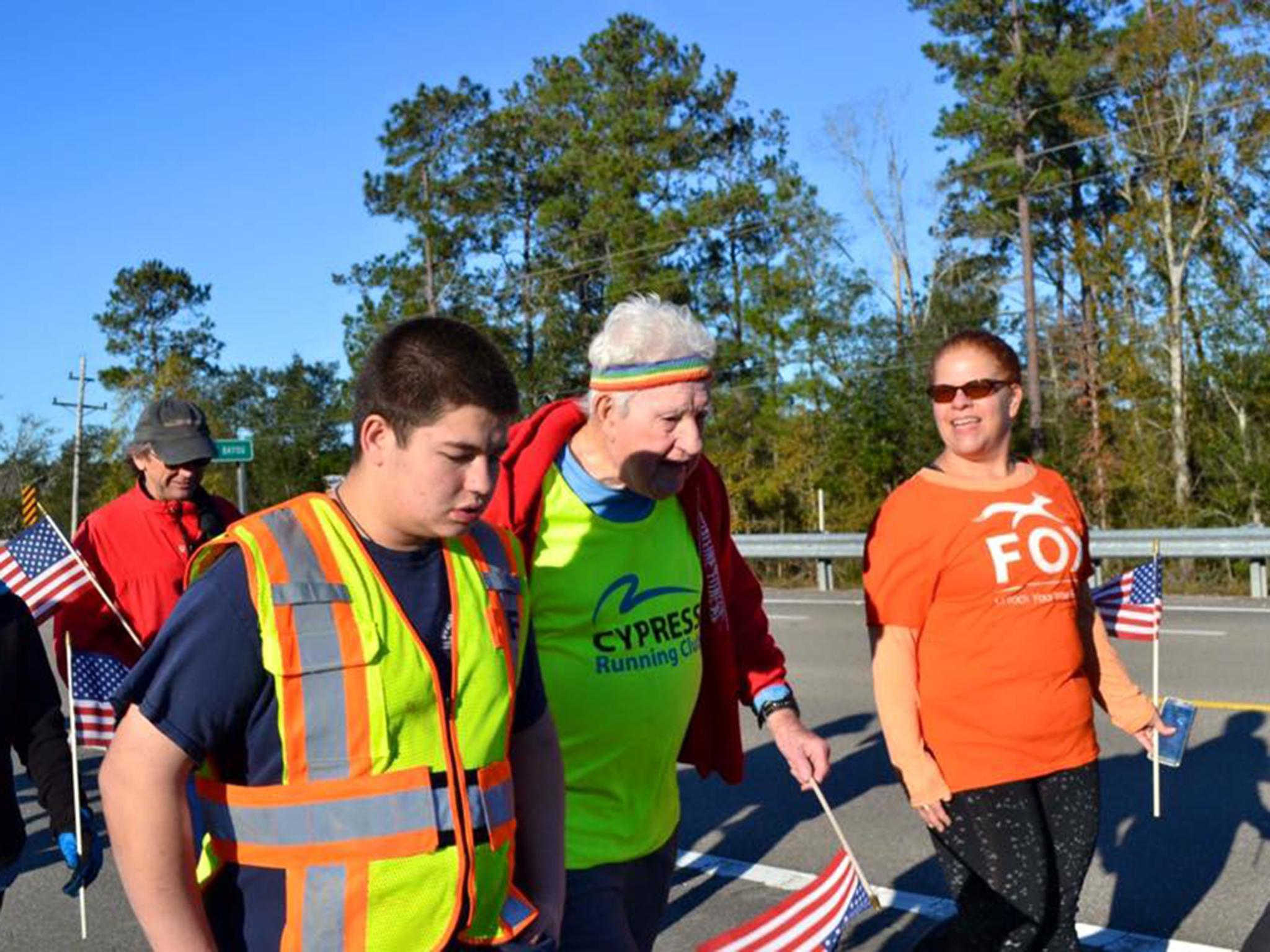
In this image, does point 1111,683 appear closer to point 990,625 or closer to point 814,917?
point 990,625

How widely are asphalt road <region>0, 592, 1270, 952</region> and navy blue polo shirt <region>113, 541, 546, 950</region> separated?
131 inches

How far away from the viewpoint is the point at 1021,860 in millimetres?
3609

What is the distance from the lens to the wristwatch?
3.67 m

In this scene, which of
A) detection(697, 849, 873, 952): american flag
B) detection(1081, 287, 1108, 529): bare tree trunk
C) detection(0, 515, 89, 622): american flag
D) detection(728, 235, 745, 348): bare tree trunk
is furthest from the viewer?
detection(728, 235, 745, 348): bare tree trunk

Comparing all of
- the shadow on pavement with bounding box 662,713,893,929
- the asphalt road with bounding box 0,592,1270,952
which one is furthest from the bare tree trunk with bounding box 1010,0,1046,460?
the shadow on pavement with bounding box 662,713,893,929

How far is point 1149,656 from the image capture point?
11.5 meters

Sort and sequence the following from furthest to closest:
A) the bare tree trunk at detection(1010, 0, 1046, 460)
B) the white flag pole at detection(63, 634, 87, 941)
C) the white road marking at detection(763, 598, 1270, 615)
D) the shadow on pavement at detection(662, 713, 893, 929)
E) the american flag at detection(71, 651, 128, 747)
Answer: the bare tree trunk at detection(1010, 0, 1046, 460) → the white road marking at detection(763, 598, 1270, 615) → the shadow on pavement at detection(662, 713, 893, 929) → the american flag at detection(71, 651, 128, 747) → the white flag pole at detection(63, 634, 87, 941)

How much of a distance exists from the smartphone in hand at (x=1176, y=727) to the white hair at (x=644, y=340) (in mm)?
1870

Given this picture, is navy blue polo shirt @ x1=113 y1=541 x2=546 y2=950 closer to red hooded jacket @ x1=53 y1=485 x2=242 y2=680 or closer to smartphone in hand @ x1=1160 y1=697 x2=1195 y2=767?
smartphone in hand @ x1=1160 y1=697 x2=1195 y2=767

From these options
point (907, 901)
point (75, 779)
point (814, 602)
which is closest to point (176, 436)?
point (75, 779)

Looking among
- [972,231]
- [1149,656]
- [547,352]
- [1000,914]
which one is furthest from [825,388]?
[1000,914]

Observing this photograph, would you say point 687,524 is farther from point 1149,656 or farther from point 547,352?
point 547,352

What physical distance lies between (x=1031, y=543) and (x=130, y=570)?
3.62 m

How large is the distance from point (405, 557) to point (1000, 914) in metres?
2.14
